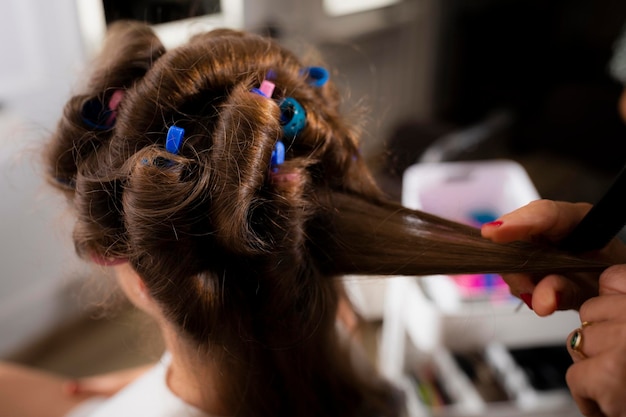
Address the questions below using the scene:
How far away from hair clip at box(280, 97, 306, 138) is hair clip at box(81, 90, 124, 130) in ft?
0.67

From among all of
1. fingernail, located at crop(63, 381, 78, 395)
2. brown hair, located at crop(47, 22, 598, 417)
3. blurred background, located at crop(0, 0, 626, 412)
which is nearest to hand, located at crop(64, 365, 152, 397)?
fingernail, located at crop(63, 381, 78, 395)

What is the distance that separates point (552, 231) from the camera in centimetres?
57

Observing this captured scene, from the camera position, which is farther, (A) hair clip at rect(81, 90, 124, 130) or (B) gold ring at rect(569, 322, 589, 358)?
(A) hair clip at rect(81, 90, 124, 130)

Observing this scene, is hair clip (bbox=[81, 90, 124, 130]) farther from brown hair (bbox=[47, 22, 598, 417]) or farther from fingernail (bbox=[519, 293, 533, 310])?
fingernail (bbox=[519, 293, 533, 310])

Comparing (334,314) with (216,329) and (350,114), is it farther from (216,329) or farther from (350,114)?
(350,114)

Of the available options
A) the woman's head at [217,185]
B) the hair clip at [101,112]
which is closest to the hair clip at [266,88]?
the woman's head at [217,185]

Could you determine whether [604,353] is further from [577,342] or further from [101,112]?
[101,112]

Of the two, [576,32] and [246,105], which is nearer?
[246,105]

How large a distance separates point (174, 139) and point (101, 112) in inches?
7.1

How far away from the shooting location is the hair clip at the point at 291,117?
604 millimetres

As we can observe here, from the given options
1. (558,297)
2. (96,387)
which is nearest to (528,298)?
(558,297)

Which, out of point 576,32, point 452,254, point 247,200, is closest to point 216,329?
point 247,200

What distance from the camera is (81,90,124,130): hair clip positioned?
65 centimetres

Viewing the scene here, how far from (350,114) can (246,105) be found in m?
0.29
